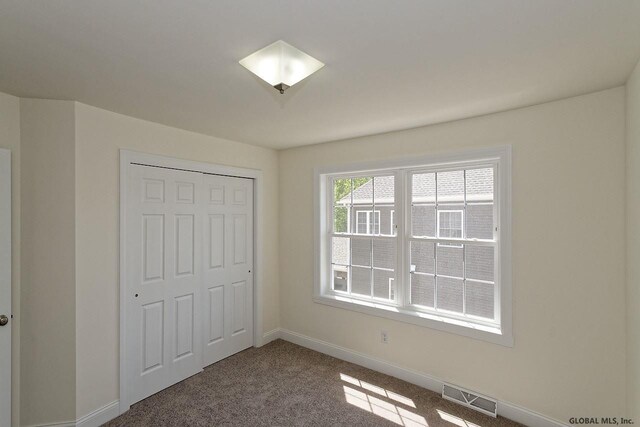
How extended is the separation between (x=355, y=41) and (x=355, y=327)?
9.16ft

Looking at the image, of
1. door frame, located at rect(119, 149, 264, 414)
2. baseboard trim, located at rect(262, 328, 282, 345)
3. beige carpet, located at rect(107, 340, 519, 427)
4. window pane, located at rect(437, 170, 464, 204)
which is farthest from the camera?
baseboard trim, located at rect(262, 328, 282, 345)

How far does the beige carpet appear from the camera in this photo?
96.7 inches

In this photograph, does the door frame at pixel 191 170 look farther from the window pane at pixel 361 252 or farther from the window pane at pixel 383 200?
the window pane at pixel 383 200

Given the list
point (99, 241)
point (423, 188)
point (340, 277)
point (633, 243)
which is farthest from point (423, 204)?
point (99, 241)

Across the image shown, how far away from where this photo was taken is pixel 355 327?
338 cm

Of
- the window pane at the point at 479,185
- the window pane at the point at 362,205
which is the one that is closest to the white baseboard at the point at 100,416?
the window pane at the point at 362,205

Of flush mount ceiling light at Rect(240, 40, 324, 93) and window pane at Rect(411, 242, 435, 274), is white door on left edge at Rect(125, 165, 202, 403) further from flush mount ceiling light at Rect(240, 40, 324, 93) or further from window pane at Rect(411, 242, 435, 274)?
window pane at Rect(411, 242, 435, 274)

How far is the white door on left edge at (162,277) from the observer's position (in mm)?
2693

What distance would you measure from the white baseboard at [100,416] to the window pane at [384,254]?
8.48ft

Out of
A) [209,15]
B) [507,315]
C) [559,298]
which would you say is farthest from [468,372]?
[209,15]

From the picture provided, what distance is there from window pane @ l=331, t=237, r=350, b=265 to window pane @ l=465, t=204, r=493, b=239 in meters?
1.31

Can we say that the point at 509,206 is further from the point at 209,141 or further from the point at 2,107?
the point at 2,107

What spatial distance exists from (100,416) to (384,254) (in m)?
2.76

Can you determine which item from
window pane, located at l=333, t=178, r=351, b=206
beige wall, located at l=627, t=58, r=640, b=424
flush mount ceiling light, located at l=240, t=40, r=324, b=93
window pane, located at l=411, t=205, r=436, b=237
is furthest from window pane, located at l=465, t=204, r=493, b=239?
flush mount ceiling light, located at l=240, t=40, r=324, b=93
